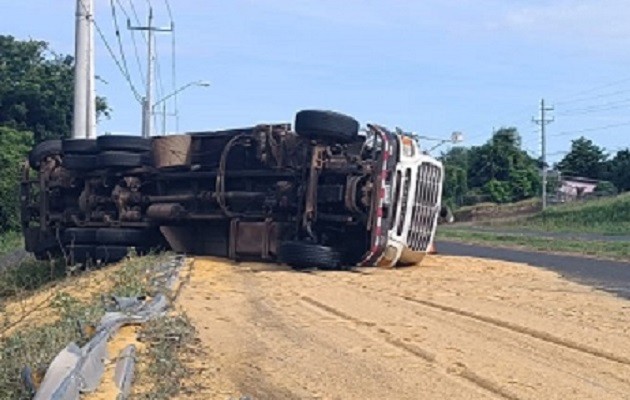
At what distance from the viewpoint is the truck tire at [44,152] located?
2012 centimetres

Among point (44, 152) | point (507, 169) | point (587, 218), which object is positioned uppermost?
point (507, 169)

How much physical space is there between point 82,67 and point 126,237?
1031 cm

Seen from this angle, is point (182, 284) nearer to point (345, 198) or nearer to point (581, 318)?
point (345, 198)

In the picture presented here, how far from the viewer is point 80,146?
19094 mm

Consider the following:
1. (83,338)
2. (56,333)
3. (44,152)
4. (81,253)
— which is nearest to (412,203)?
(81,253)

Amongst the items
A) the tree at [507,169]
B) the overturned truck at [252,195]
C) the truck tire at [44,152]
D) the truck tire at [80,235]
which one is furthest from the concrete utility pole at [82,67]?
the tree at [507,169]

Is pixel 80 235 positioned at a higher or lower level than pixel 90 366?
higher

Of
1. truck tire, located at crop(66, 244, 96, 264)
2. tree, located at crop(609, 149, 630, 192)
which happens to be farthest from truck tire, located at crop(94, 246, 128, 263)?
tree, located at crop(609, 149, 630, 192)

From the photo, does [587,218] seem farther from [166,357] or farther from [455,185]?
[166,357]

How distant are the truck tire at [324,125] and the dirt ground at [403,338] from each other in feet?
8.10

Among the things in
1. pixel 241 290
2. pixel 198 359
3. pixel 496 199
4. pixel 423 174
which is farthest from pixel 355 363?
pixel 496 199

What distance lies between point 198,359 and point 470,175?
9145cm

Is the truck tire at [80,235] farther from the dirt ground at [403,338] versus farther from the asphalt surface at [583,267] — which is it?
the asphalt surface at [583,267]

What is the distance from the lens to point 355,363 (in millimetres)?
7574
